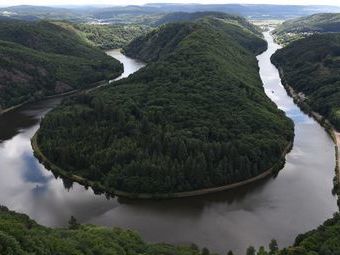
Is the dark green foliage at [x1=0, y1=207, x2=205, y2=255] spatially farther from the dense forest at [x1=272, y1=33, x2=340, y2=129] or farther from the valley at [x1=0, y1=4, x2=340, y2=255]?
the dense forest at [x1=272, y1=33, x2=340, y2=129]

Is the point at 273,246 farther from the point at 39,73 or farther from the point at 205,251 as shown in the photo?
the point at 39,73

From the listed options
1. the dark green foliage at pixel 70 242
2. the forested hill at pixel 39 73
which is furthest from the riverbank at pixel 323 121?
the forested hill at pixel 39 73

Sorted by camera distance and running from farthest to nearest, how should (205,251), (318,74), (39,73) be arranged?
1. (39,73)
2. (318,74)
3. (205,251)

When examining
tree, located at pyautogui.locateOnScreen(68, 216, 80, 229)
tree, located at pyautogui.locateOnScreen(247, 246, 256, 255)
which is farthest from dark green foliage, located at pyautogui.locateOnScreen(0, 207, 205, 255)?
tree, located at pyautogui.locateOnScreen(247, 246, 256, 255)

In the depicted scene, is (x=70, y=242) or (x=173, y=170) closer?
(x=70, y=242)

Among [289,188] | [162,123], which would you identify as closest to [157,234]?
[289,188]

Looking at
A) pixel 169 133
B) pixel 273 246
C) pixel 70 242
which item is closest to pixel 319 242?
pixel 273 246

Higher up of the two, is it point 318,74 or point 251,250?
point 251,250
